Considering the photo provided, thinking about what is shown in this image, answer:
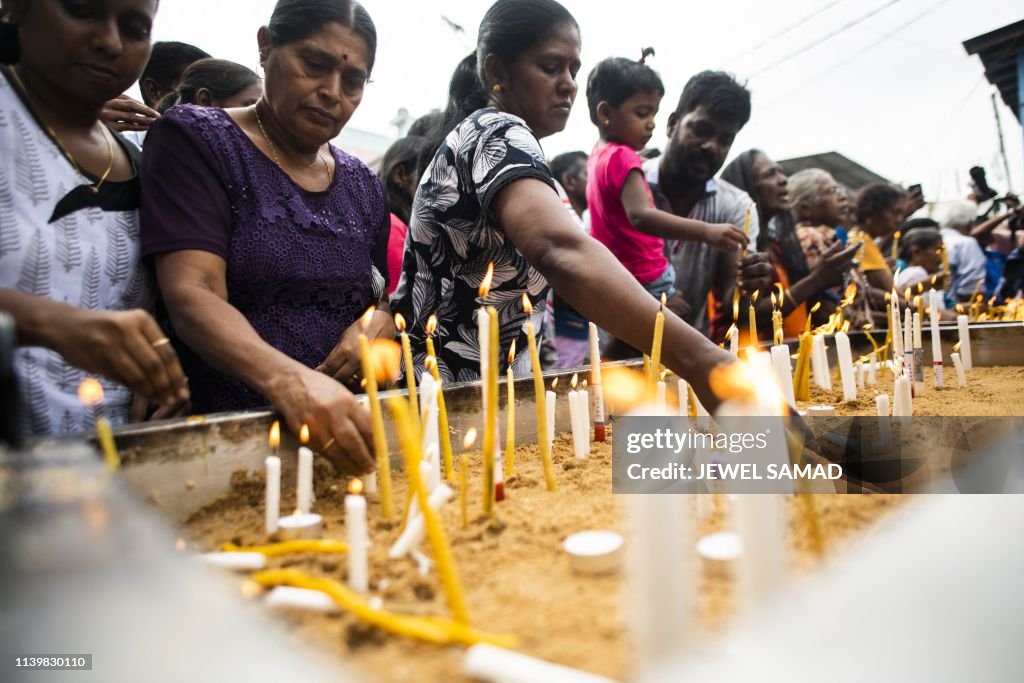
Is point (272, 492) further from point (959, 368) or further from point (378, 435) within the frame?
point (959, 368)

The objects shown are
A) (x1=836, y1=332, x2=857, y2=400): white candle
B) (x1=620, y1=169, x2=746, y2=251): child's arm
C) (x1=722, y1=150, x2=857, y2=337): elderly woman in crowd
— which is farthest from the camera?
(x1=722, y1=150, x2=857, y2=337): elderly woman in crowd

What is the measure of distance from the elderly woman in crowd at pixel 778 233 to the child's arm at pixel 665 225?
954mm

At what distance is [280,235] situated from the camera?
4.87 feet

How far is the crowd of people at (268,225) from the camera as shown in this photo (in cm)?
120

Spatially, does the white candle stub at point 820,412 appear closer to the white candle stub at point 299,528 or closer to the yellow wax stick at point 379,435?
the yellow wax stick at point 379,435

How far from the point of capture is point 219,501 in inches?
45.9

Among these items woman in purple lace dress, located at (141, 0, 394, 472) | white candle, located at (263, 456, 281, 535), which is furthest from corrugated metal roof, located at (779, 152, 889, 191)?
white candle, located at (263, 456, 281, 535)

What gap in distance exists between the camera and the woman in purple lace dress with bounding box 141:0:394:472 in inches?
47.7

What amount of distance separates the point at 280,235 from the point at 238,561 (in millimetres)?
885

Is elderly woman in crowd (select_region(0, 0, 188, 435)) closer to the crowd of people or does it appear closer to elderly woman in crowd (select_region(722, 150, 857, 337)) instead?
the crowd of people

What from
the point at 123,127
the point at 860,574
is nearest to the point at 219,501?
the point at 860,574

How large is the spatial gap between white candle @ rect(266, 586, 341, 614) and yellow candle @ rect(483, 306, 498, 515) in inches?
13.3

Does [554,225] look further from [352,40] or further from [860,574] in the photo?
[860,574]

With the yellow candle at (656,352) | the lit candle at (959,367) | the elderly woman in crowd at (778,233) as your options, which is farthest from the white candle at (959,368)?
the yellow candle at (656,352)
